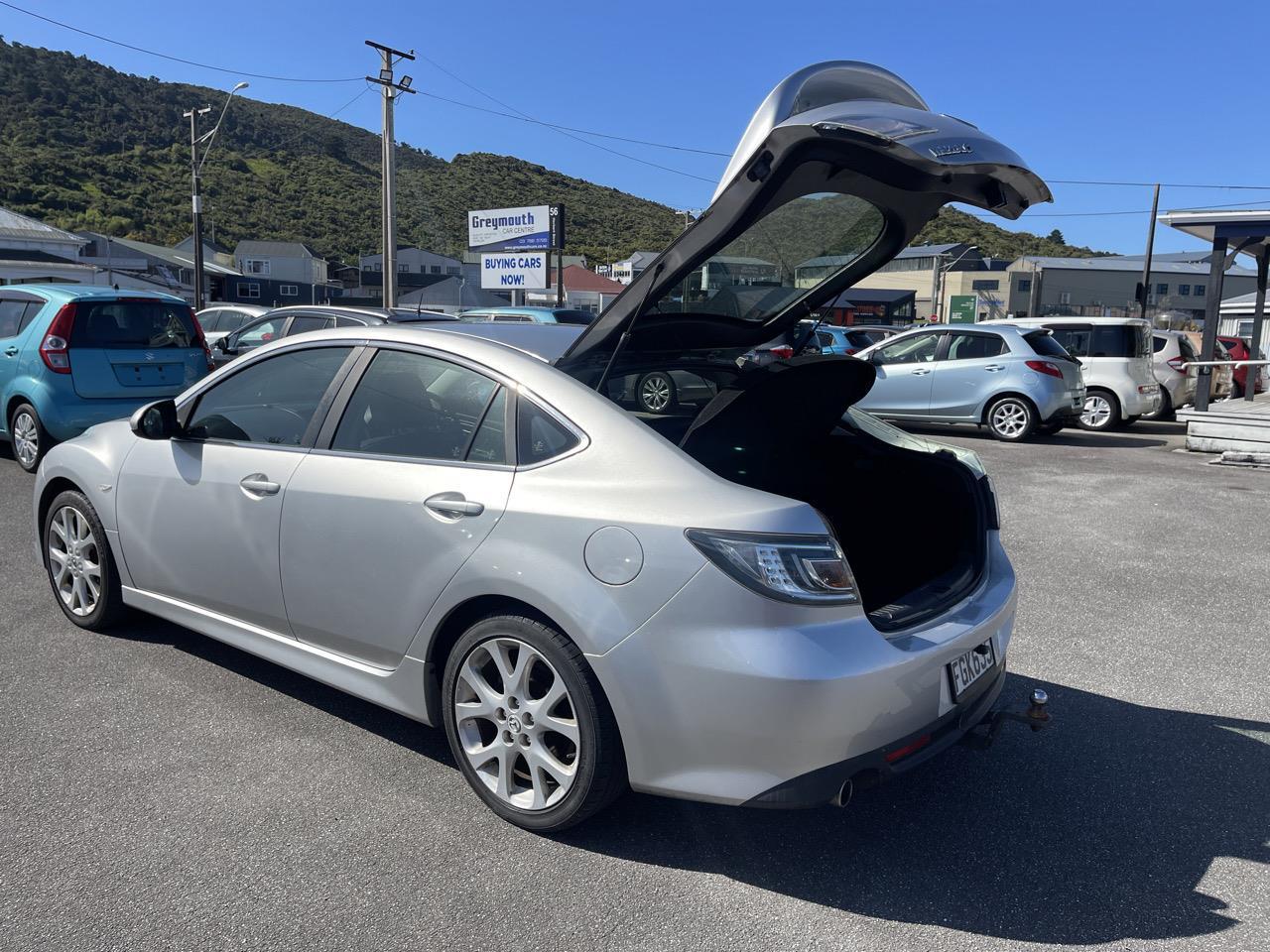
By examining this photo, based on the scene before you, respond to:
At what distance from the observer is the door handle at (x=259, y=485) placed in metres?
3.48

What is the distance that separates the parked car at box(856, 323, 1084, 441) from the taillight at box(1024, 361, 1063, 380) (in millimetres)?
12

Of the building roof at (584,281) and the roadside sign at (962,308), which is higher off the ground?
the building roof at (584,281)

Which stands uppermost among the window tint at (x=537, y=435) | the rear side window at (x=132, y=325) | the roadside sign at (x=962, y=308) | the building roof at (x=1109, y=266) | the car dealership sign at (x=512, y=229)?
the building roof at (x=1109, y=266)

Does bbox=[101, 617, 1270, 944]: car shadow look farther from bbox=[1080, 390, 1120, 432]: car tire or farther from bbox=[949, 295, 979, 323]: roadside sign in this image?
bbox=[949, 295, 979, 323]: roadside sign

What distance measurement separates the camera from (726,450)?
346cm

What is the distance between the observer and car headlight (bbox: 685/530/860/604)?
2492 mm

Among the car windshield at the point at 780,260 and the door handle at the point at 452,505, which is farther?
the car windshield at the point at 780,260

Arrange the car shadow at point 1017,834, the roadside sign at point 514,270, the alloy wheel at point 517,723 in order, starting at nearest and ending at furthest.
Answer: the car shadow at point 1017,834 < the alloy wheel at point 517,723 < the roadside sign at point 514,270

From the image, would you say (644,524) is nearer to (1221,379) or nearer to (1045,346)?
(1045,346)

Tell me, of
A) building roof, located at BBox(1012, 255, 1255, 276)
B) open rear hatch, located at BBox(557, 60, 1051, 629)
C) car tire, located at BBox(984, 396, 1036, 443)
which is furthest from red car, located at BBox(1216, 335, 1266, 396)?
building roof, located at BBox(1012, 255, 1255, 276)

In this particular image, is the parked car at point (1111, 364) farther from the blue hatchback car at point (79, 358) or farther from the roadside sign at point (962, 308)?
the roadside sign at point (962, 308)

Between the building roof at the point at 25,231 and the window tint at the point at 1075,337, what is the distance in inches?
1849

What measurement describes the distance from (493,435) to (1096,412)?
1322 centimetres

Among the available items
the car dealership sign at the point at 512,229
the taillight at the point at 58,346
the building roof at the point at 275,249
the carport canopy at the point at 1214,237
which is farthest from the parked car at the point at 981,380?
the building roof at the point at 275,249
